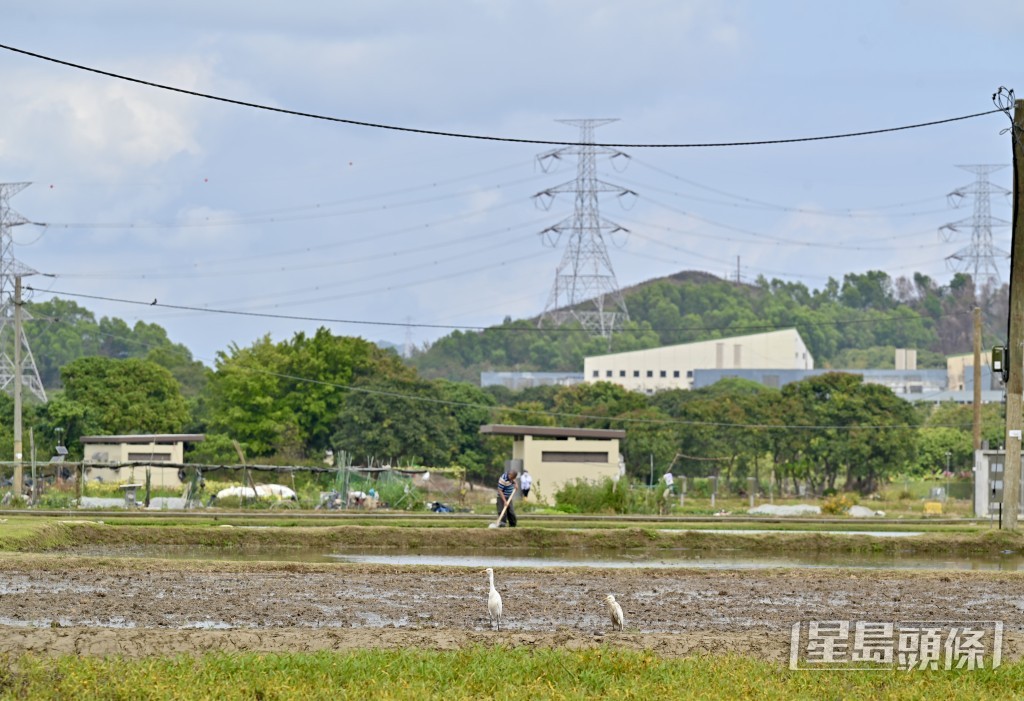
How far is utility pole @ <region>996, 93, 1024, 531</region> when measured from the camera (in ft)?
107

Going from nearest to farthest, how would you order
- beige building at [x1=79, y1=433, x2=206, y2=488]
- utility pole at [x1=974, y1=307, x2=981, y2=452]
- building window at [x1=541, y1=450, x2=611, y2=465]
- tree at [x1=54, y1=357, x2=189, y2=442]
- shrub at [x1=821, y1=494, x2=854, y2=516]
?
shrub at [x1=821, y1=494, x2=854, y2=516] < utility pole at [x1=974, y1=307, x2=981, y2=452] < building window at [x1=541, y1=450, x2=611, y2=465] < beige building at [x1=79, y1=433, x2=206, y2=488] < tree at [x1=54, y1=357, x2=189, y2=442]

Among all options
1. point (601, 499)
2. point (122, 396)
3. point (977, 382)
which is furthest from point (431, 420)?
point (601, 499)

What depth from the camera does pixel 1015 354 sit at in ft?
109

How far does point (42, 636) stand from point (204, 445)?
80.9 metres

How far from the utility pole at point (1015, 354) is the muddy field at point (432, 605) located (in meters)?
8.57

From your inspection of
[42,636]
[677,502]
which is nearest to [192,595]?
[42,636]

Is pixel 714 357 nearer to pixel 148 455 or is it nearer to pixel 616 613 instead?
pixel 148 455

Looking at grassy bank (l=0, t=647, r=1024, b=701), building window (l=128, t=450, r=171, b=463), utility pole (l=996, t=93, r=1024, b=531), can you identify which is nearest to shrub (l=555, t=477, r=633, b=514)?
utility pole (l=996, t=93, r=1024, b=531)

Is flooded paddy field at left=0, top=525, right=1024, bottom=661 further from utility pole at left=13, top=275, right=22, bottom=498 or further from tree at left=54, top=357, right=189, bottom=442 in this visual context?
tree at left=54, top=357, right=189, bottom=442

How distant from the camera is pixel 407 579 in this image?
2367 cm

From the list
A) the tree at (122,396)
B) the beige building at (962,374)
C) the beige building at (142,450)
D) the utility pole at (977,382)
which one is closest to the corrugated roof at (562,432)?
the utility pole at (977,382)

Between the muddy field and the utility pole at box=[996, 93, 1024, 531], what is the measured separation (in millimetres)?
8572

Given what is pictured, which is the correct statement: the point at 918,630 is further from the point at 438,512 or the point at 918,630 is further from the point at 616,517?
the point at 438,512

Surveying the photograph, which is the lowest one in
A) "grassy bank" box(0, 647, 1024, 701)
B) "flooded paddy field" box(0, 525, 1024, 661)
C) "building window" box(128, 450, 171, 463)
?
"flooded paddy field" box(0, 525, 1024, 661)
